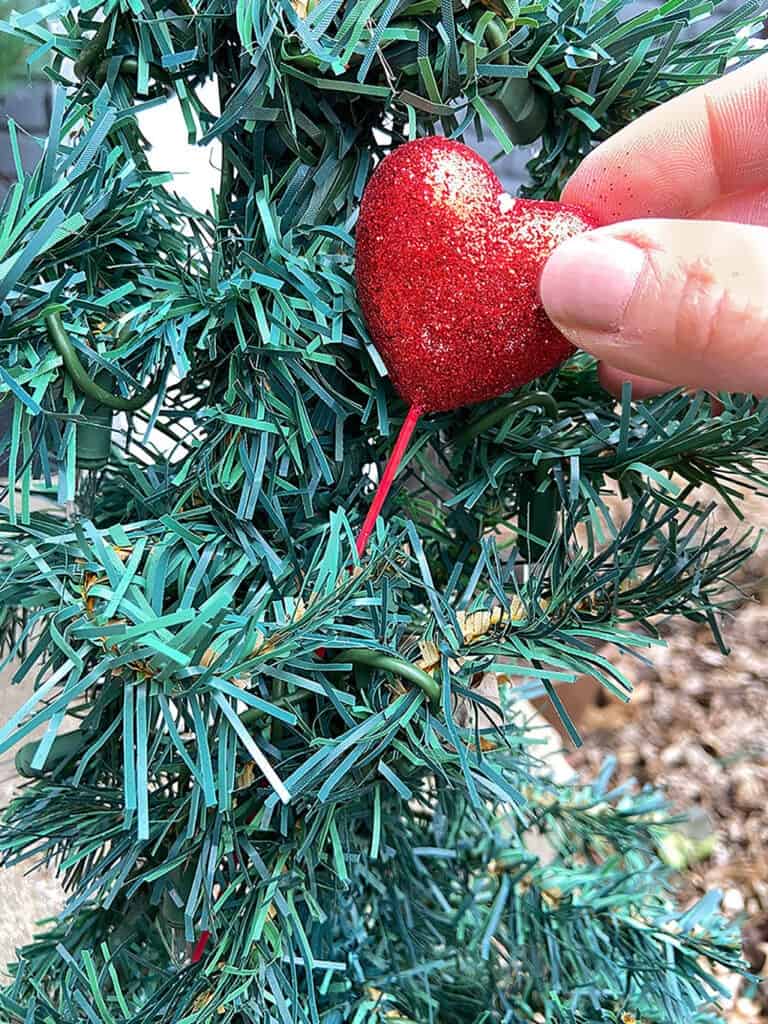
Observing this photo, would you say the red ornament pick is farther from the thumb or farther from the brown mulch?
the brown mulch

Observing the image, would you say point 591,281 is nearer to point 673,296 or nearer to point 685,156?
point 673,296

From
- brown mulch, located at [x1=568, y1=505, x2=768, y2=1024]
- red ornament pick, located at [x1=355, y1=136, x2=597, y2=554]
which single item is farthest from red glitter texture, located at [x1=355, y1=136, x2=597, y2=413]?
brown mulch, located at [x1=568, y1=505, x2=768, y2=1024]

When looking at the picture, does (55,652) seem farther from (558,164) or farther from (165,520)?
(558,164)

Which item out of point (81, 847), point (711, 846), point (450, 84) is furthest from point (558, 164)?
point (711, 846)

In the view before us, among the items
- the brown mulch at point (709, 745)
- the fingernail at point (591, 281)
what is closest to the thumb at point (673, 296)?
the fingernail at point (591, 281)

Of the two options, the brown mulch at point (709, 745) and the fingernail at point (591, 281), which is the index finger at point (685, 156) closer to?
the fingernail at point (591, 281)

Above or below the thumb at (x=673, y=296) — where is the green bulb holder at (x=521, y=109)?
above

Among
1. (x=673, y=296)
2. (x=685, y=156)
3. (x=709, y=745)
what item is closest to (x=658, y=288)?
(x=673, y=296)
